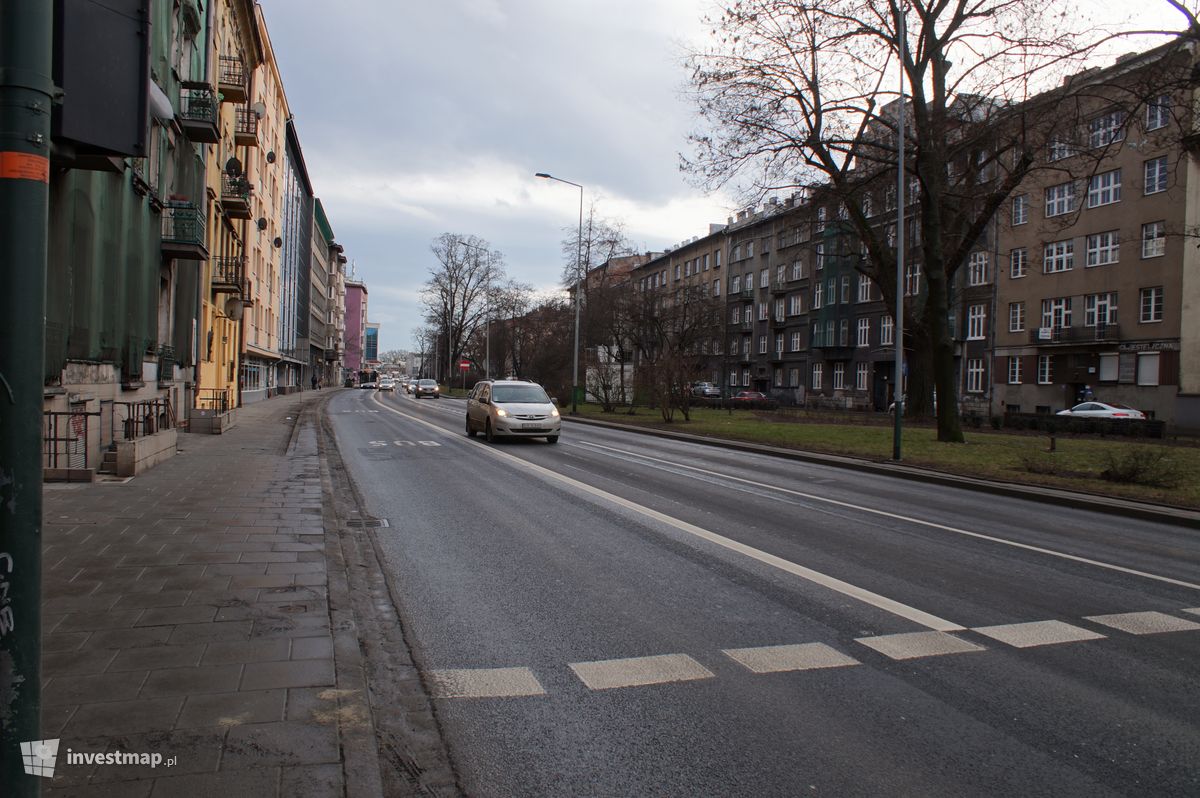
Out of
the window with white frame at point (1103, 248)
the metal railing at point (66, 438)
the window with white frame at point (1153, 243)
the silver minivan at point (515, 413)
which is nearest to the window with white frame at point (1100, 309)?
the window with white frame at point (1103, 248)

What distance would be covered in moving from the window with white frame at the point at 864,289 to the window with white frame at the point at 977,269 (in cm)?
799

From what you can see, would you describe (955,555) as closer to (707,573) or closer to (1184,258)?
(707,573)

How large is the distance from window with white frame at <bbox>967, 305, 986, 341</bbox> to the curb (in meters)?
30.9

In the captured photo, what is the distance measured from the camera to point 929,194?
72.1 feet

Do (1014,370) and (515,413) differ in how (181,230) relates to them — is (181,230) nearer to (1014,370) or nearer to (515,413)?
(515,413)

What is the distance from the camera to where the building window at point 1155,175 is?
3638cm

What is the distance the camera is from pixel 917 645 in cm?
475

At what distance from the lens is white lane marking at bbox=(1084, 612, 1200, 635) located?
5.24 meters

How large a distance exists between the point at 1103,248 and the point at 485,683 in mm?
44846

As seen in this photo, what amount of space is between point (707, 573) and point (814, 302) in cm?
5759

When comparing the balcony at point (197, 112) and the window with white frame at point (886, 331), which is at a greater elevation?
the balcony at point (197, 112)

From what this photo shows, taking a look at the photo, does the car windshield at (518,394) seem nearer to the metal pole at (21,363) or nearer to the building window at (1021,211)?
the metal pole at (21,363)

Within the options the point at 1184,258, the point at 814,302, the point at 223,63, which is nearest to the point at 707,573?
the point at 223,63

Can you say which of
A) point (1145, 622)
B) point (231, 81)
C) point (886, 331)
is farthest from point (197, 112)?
point (886, 331)
